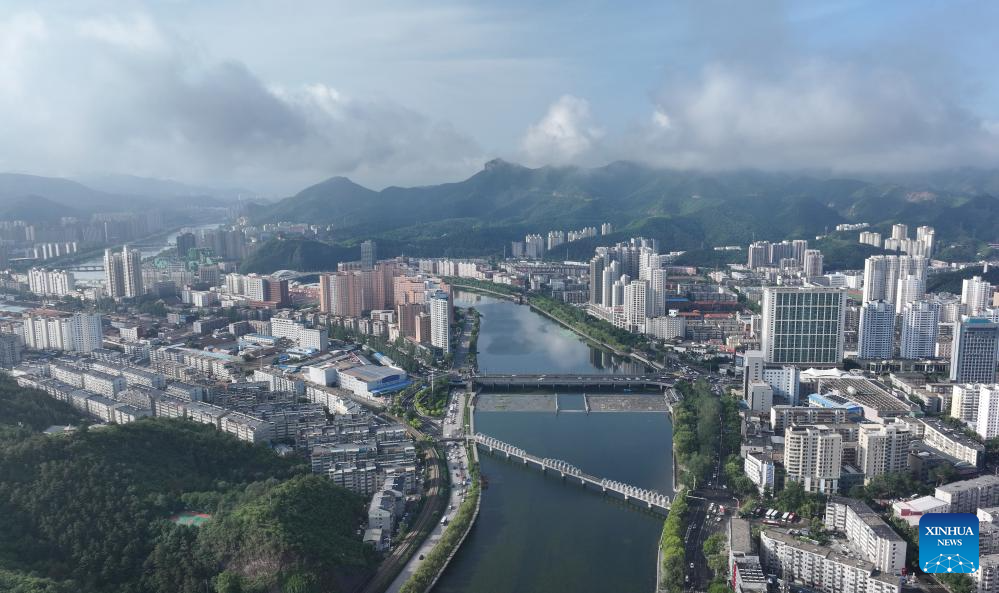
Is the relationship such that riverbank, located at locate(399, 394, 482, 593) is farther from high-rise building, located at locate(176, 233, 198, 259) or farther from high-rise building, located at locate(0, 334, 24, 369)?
high-rise building, located at locate(176, 233, 198, 259)

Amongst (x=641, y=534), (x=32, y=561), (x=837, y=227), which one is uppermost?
(x=837, y=227)

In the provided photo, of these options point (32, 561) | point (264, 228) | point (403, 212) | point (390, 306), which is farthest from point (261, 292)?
point (403, 212)

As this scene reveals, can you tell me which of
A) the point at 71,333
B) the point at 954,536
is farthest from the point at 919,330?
the point at 71,333

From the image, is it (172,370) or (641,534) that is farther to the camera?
(172,370)

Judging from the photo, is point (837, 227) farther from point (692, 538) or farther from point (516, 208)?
point (692, 538)

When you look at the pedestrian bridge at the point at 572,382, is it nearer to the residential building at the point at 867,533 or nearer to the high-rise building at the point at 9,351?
the residential building at the point at 867,533
